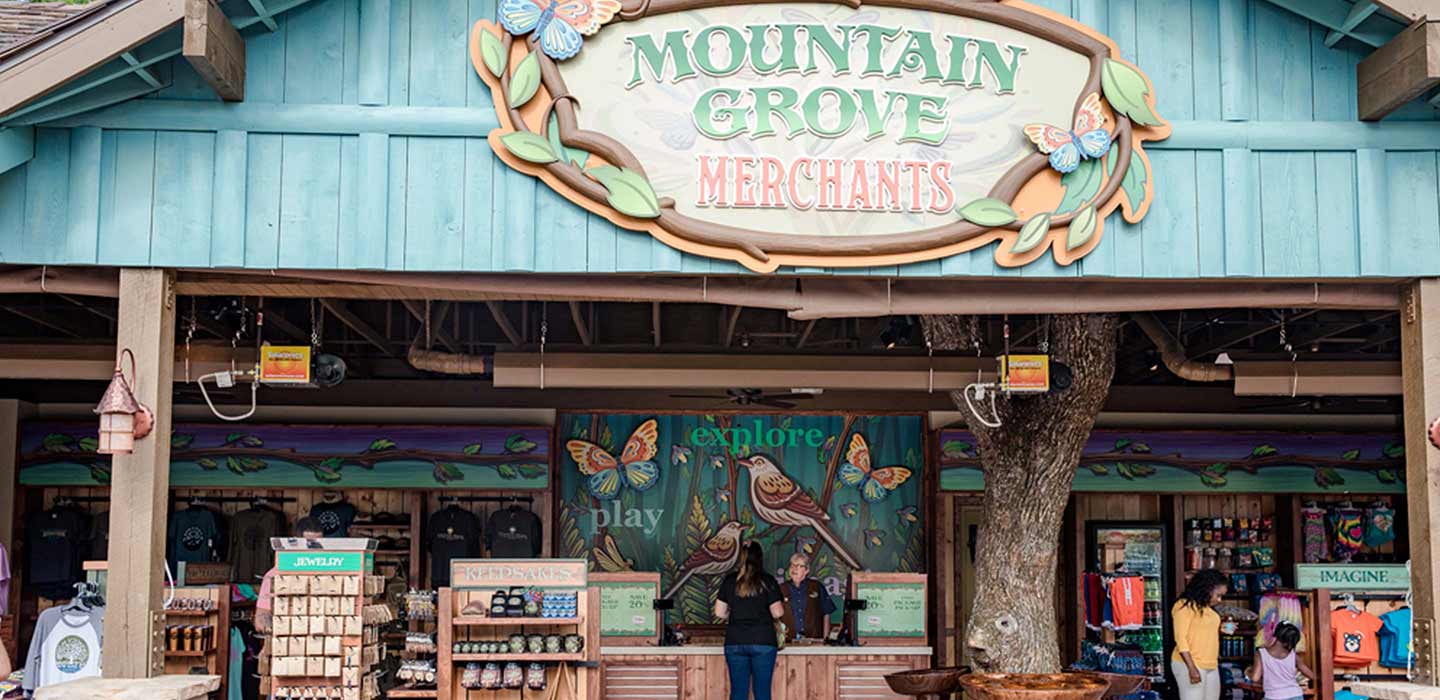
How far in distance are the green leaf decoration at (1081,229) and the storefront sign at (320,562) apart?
198 inches

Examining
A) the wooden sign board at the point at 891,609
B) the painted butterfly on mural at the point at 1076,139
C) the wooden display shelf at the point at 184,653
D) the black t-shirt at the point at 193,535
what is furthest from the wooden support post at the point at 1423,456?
the black t-shirt at the point at 193,535

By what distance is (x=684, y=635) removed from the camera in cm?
1309

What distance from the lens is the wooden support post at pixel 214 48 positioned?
6.87m

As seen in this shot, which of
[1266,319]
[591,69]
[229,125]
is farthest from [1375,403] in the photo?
[229,125]

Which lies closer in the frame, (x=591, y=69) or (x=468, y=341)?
(x=591, y=69)

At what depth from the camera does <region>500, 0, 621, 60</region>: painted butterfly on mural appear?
7484mm

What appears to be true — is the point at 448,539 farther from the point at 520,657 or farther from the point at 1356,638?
the point at 1356,638

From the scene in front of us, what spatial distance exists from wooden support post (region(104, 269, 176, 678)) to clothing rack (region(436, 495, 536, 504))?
7.03m

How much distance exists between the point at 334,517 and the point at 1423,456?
386 inches

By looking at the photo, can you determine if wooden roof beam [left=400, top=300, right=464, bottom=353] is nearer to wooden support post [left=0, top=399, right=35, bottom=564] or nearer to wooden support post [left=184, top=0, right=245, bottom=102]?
wooden support post [left=184, top=0, right=245, bottom=102]

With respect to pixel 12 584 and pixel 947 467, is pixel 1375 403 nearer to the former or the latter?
pixel 947 467

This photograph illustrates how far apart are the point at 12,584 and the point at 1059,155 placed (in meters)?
10.9

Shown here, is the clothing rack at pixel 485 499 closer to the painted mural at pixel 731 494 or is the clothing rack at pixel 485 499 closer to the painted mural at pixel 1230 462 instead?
the painted mural at pixel 731 494

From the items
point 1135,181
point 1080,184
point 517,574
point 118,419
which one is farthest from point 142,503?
point 1135,181
